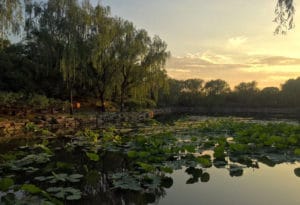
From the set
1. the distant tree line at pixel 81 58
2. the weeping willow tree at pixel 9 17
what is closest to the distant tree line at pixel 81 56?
the distant tree line at pixel 81 58

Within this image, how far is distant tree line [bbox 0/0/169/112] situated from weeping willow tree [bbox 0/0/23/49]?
27.7 feet

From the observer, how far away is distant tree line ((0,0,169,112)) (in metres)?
19.9

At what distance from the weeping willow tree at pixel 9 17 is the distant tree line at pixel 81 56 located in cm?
845

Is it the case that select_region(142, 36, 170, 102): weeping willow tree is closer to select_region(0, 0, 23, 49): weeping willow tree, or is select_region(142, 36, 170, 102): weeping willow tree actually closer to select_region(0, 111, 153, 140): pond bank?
select_region(0, 111, 153, 140): pond bank

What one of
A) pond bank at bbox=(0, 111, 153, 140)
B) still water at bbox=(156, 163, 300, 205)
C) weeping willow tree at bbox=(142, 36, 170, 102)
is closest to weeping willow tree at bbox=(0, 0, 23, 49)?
pond bank at bbox=(0, 111, 153, 140)

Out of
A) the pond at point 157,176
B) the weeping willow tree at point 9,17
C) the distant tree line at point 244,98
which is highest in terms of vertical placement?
the weeping willow tree at point 9,17

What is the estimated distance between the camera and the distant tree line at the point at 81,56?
65.4ft

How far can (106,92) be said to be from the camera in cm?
2483

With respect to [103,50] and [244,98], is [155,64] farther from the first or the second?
[244,98]

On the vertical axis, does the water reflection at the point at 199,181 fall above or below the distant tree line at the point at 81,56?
below

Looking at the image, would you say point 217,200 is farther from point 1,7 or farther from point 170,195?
point 1,7

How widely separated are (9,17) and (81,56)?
1061 centimetres

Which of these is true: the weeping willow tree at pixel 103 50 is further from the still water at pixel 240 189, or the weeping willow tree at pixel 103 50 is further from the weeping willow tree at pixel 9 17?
the still water at pixel 240 189

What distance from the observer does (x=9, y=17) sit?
10.5 m
